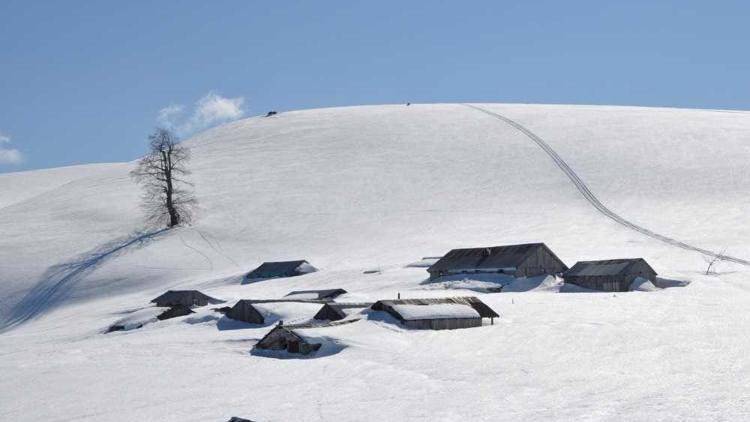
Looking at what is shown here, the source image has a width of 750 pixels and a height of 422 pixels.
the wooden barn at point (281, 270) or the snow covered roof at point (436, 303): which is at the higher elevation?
the wooden barn at point (281, 270)

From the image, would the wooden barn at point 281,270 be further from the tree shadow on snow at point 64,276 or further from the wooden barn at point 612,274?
the wooden barn at point 612,274

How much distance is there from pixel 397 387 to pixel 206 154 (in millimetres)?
83739

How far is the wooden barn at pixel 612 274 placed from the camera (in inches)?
1913

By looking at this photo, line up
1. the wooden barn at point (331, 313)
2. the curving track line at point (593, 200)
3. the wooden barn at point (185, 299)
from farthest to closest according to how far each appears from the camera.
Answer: the curving track line at point (593, 200)
the wooden barn at point (185, 299)
the wooden barn at point (331, 313)

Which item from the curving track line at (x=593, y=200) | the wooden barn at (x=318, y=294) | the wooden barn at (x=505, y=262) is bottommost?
the wooden barn at (x=318, y=294)

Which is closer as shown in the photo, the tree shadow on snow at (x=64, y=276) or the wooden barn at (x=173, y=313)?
the wooden barn at (x=173, y=313)

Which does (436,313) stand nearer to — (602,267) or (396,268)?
(602,267)

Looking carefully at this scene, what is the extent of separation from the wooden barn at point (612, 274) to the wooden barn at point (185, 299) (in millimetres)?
19679

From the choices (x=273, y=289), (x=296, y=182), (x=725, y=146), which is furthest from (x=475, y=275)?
(x=725, y=146)

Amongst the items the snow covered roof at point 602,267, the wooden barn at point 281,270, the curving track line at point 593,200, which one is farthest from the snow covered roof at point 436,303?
the curving track line at point 593,200

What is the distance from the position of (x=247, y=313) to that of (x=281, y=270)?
20235 millimetres

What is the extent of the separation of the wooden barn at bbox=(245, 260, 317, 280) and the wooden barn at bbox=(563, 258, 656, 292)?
18384 millimetres

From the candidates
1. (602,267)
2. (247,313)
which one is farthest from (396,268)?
(247,313)

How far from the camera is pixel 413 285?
5178 cm
